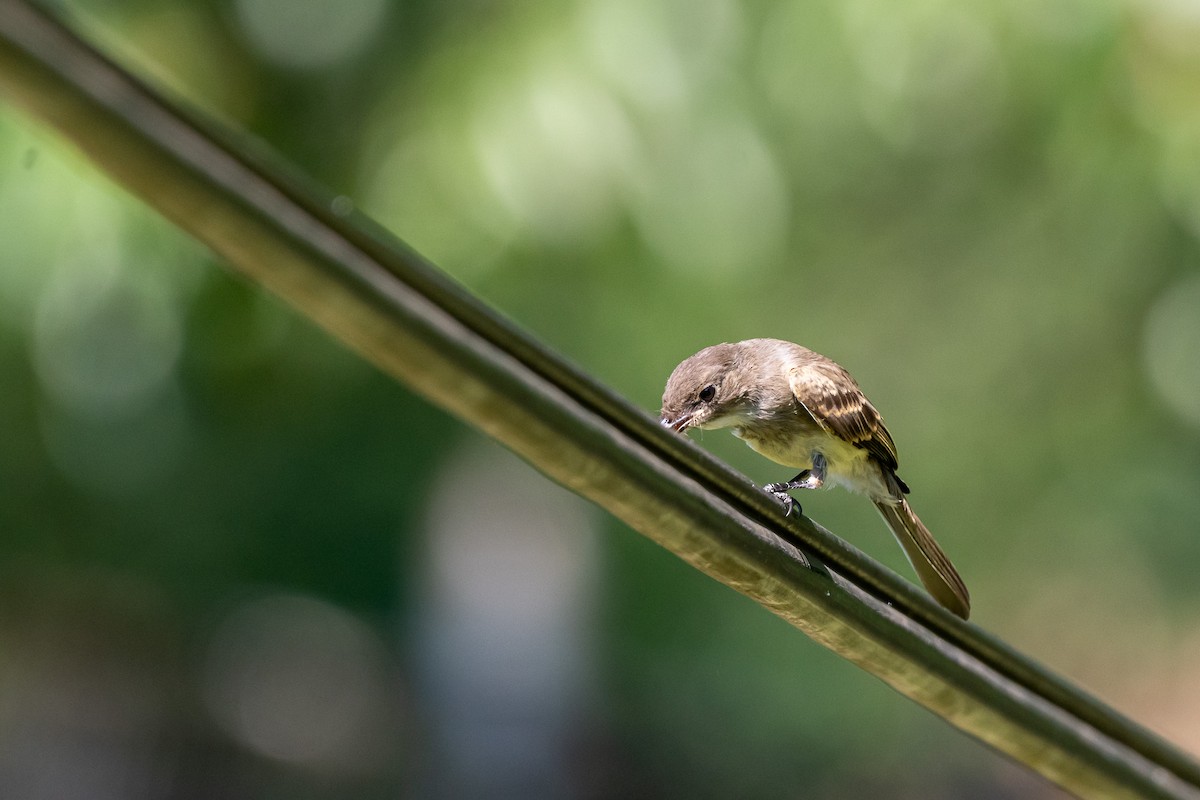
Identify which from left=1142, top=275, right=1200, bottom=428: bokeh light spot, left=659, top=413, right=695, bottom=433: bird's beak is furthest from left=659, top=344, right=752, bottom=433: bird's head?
left=1142, top=275, right=1200, bottom=428: bokeh light spot

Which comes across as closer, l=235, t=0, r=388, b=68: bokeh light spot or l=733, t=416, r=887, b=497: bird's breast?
l=733, t=416, r=887, b=497: bird's breast

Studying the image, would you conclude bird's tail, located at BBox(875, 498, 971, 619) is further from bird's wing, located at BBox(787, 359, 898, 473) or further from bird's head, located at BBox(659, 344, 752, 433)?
bird's head, located at BBox(659, 344, 752, 433)

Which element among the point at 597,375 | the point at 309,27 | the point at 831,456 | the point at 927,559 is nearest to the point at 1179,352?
the point at 597,375

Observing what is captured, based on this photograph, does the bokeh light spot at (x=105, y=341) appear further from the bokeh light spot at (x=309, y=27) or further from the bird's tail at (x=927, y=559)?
the bird's tail at (x=927, y=559)

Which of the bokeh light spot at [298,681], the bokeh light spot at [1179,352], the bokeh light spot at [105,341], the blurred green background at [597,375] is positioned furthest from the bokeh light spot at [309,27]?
the bokeh light spot at [298,681]

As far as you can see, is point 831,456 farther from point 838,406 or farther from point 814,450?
point 838,406

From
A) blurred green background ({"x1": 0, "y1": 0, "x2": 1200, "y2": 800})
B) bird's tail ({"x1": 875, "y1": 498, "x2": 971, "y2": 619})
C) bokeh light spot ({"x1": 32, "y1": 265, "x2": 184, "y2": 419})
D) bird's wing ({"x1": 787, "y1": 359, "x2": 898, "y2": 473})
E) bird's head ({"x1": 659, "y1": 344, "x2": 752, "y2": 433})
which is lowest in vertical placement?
bird's tail ({"x1": 875, "y1": 498, "x2": 971, "y2": 619})
